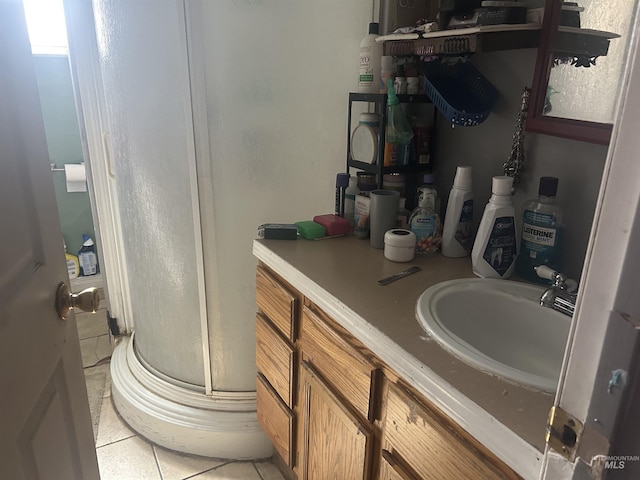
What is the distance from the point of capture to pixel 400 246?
1.17 metres

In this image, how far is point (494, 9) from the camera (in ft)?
3.39

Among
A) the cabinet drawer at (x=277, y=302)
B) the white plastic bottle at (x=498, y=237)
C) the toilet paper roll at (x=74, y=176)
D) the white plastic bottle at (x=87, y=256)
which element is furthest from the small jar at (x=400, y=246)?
the white plastic bottle at (x=87, y=256)

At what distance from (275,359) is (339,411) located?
335 mm

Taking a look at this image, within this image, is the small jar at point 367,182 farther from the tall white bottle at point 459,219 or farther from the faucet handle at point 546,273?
the faucet handle at point 546,273

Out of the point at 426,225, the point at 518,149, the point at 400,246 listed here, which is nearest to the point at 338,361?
the point at 400,246

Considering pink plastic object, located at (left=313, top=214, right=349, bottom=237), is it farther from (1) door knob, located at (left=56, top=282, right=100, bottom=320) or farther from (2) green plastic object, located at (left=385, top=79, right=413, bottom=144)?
(1) door knob, located at (left=56, top=282, right=100, bottom=320)

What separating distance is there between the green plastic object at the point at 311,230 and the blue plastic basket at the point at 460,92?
440 millimetres

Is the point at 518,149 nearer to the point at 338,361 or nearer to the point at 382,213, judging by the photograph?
the point at 382,213

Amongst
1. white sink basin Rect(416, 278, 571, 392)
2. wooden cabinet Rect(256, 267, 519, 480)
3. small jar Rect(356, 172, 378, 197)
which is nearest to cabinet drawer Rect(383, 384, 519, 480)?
wooden cabinet Rect(256, 267, 519, 480)

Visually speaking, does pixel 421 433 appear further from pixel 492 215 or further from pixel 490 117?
pixel 490 117

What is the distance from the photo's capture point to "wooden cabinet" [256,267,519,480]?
0.76m

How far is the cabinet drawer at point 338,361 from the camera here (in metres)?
0.94

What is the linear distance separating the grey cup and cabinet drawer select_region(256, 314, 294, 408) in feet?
1.18

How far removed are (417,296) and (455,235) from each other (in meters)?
0.27
